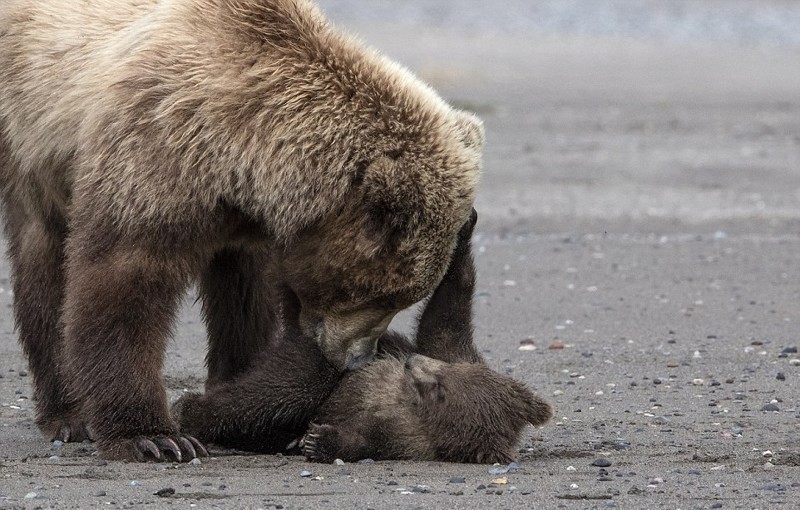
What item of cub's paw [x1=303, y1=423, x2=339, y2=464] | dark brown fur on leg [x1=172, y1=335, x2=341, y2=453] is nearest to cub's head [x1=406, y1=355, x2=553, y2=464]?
cub's paw [x1=303, y1=423, x2=339, y2=464]

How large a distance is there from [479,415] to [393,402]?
1.37 feet

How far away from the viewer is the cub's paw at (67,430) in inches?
292

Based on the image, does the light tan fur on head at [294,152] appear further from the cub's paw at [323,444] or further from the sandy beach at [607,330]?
the sandy beach at [607,330]

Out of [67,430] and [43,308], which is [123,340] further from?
[43,308]

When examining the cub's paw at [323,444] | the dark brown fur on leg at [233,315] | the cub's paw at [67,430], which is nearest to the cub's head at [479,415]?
the cub's paw at [323,444]

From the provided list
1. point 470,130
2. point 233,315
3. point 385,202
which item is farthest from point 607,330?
point 385,202

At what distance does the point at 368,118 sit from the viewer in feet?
21.1

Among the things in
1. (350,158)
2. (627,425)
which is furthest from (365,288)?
(627,425)

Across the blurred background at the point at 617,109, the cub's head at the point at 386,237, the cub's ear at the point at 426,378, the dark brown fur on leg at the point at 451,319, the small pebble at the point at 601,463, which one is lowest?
the small pebble at the point at 601,463

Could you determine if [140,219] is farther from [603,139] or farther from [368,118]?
[603,139]

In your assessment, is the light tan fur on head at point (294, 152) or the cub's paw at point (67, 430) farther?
the cub's paw at point (67, 430)

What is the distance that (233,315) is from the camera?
796 cm

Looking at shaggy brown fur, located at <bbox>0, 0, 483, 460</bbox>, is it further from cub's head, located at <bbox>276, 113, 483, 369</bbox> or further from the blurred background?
the blurred background

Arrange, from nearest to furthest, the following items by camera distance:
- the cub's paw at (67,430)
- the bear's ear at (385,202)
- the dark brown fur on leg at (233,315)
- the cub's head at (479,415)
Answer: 1. the bear's ear at (385,202)
2. the cub's head at (479,415)
3. the cub's paw at (67,430)
4. the dark brown fur on leg at (233,315)
